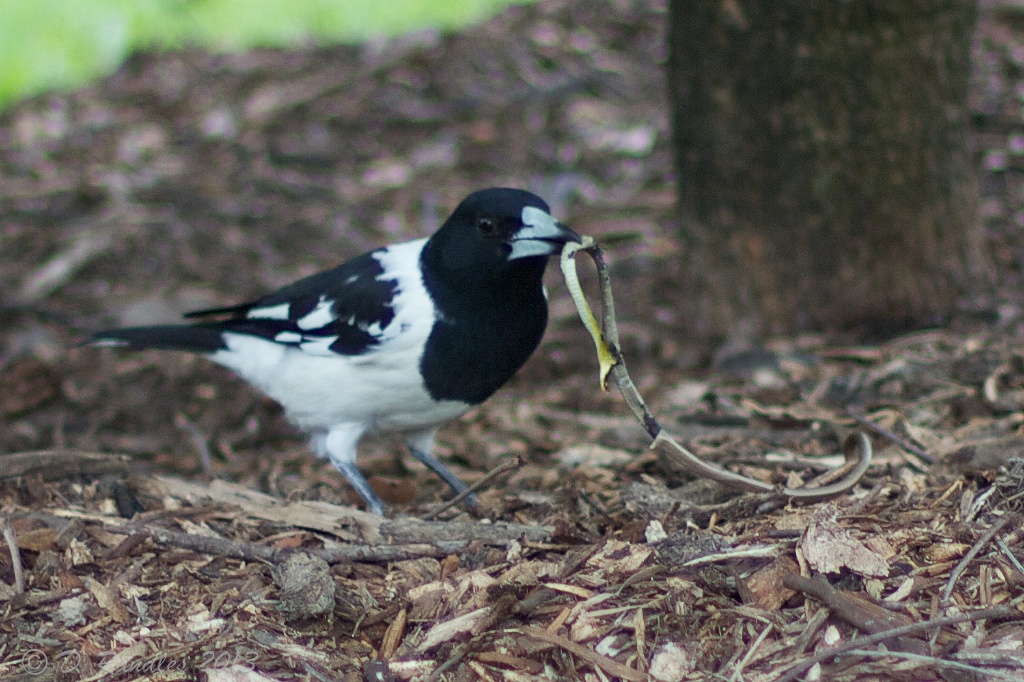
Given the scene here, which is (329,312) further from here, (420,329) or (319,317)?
(420,329)

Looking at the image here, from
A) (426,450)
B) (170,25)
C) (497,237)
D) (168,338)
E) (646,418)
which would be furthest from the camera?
(170,25)

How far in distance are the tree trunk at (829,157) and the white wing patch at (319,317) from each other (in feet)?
5.56

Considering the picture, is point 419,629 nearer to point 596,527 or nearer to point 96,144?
point 596,527

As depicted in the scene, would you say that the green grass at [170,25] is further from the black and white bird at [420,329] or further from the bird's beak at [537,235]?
the bird's beak at [537,235]

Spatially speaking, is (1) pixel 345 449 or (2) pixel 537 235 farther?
(1) pixel 345 449

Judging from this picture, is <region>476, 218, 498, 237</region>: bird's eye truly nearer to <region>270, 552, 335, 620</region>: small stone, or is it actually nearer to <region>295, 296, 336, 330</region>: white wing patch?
<region>295, 296, 336, 330</region>: white wing patch

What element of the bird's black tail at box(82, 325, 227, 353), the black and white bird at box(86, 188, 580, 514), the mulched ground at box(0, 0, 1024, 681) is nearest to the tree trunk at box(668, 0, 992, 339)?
the mulched ground at box(0, 0, 1024, 681)

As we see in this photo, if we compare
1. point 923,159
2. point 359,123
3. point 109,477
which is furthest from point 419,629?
point 359,123

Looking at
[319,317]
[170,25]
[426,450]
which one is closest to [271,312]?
[319,317]

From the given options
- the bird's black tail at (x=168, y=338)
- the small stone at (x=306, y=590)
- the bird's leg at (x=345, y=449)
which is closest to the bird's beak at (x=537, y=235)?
the bird's leg at (x=345, y=449)

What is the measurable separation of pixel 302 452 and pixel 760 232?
6.69 feet

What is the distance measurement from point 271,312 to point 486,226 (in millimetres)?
1022

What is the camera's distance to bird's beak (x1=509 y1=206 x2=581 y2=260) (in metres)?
3.47

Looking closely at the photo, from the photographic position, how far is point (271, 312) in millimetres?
4293
